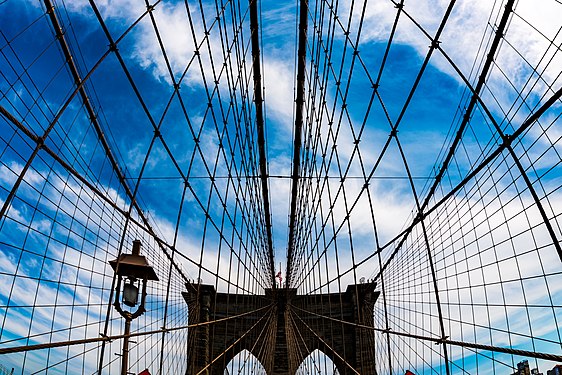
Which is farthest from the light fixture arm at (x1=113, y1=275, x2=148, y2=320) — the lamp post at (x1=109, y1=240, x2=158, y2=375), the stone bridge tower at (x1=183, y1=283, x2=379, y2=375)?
the stone bridge tower at (x1=183, y1=283, x2=379, y2=375)

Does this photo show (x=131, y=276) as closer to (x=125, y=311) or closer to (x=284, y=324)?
(x=125, y=311)

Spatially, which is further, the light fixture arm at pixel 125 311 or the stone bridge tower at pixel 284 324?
the stone bridge tower at pixel 284 324

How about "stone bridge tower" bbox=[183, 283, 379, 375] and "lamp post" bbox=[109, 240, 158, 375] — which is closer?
"lamp post" bbox=[109, 240, 158, 375]

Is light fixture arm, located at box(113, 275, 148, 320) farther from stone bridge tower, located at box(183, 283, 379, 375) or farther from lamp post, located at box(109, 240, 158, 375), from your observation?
stone bridge tower, located at box(183, 283, 379, 375)

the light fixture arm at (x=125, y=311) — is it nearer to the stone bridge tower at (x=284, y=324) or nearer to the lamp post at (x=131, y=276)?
the lamp post at (x=131, y=276)

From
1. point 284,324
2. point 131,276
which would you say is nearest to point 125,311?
point 131,276

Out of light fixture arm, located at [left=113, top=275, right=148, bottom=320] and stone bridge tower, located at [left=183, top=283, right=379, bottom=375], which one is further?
stone bridge tower, located at [left=183, top=283, right=379, bottom=375]

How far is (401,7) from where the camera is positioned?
132 inches

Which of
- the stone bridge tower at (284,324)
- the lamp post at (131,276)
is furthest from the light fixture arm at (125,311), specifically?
the stone bridge tower at (284,324)

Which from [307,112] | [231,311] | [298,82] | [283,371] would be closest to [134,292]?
[298,82]

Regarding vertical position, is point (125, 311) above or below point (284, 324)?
below

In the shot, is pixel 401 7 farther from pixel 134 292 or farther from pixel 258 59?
pixel 258 59

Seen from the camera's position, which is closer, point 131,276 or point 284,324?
point 131,276

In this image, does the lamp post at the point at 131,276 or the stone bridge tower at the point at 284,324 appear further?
the stone bridge tower at the point at 284,324
